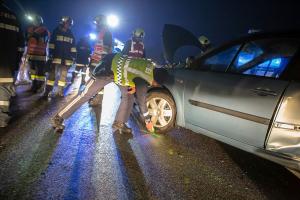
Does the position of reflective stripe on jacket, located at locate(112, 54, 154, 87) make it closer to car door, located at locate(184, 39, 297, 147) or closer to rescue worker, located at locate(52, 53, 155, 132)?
rescue worker, located at locate(52, 53, 155, 132)

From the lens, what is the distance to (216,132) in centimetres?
425

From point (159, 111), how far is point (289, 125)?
2.31m

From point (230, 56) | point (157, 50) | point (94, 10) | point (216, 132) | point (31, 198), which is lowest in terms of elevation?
point (31, 198)

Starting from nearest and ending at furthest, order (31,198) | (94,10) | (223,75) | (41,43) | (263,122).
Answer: (31,198) < (263,122) < (223,75) < (41,43) < (94,10)

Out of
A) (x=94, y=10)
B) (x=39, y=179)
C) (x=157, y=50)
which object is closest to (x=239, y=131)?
(x=39, y=179)

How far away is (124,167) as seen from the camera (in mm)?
3777

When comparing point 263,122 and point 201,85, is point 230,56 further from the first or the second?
point 263,122

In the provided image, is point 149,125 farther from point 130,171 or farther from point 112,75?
point 130,171

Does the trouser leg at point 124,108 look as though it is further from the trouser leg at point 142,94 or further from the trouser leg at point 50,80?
the trouser leg at point 50,80

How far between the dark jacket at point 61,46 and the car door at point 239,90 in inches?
159

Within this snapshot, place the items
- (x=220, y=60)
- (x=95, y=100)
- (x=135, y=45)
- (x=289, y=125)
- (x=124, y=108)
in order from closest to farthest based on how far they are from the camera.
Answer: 1. (x=289, y=125)
2. (x=220, y=60)
3. (x=124, y=108)
4. (x=135, y=45)
5. (x=95, y=100)

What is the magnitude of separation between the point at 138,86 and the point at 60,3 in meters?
22.4

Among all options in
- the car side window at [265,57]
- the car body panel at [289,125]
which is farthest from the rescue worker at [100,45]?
the car body panel at [289,125]

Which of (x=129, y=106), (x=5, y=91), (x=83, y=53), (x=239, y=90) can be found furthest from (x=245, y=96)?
(x=83, y=53)
